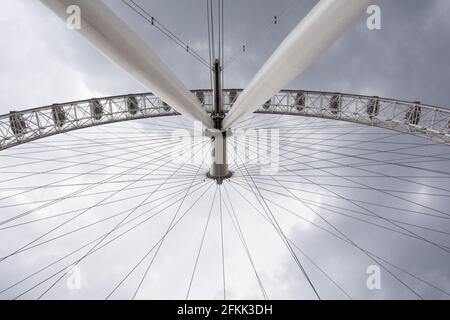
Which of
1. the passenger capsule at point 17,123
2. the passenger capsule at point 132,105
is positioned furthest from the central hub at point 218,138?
the passenger capsule at point 17,123

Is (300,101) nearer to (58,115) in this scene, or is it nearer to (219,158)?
(219,158)

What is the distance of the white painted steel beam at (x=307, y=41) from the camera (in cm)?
351

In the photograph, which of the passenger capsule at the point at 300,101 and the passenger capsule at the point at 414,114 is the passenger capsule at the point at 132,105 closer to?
the passenger capsule at the point at 300,101

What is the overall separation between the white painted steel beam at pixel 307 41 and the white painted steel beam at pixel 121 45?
1963mm

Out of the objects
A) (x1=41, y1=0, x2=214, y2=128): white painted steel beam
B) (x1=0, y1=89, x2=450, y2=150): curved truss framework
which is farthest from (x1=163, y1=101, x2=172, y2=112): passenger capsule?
(x1=41, y1=0, x2=214, y2=128): white painted steel beam

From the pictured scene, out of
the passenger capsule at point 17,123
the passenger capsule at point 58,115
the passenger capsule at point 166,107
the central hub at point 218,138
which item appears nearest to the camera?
the central hub at point 218,138

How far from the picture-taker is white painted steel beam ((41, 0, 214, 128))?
11.0 feet

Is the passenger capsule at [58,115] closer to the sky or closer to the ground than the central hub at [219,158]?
closer to the sky

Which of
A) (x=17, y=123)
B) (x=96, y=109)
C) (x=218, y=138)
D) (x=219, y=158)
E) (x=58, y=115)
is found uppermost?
(x=96, y=109)

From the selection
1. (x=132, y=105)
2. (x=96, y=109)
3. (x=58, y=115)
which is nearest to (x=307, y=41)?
(x=132, y=105)

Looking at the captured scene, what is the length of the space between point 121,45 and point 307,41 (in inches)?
115

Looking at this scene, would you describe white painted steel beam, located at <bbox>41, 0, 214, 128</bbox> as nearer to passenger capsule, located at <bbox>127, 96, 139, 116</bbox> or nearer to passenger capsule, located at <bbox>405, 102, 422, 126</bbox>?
passenger capsule, located at <bbox>127, 96, 139, 116</bbox>

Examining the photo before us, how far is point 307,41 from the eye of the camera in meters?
4.06
